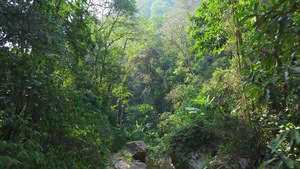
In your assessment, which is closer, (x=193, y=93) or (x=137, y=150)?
(x=137, y=150)

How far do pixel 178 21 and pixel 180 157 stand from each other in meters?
15.9

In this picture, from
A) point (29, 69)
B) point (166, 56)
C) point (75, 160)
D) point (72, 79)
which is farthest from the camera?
point (166, 56)

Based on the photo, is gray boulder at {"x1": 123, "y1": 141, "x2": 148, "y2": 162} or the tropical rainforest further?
gray boulder at {"x1": 123, "y1": 141, "x2": 148, "y2": 162}

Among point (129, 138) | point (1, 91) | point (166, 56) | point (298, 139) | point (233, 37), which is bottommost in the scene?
point (129, 138)

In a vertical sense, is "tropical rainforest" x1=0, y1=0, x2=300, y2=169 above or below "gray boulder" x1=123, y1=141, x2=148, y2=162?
above

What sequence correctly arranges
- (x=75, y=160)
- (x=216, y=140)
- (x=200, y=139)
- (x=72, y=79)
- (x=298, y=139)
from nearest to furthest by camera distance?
(x=298, y=139)
(x=75, y=160)
(x=216, y=140)
(x=200, y=139)
(x=72, y=79)

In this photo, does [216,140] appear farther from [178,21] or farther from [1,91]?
[178,21]

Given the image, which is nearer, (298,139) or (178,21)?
(298,139)

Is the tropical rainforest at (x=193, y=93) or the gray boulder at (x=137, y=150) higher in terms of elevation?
the tropical rainforest at (x=193, y=93)

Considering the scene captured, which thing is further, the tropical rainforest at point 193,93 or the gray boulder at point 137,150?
the gray boulder at point 137,150

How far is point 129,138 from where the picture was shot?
551 inches

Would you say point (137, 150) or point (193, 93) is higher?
point (193, 93)

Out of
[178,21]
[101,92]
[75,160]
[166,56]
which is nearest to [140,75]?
[166,56]

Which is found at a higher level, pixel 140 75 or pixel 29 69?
pixel 140 75
